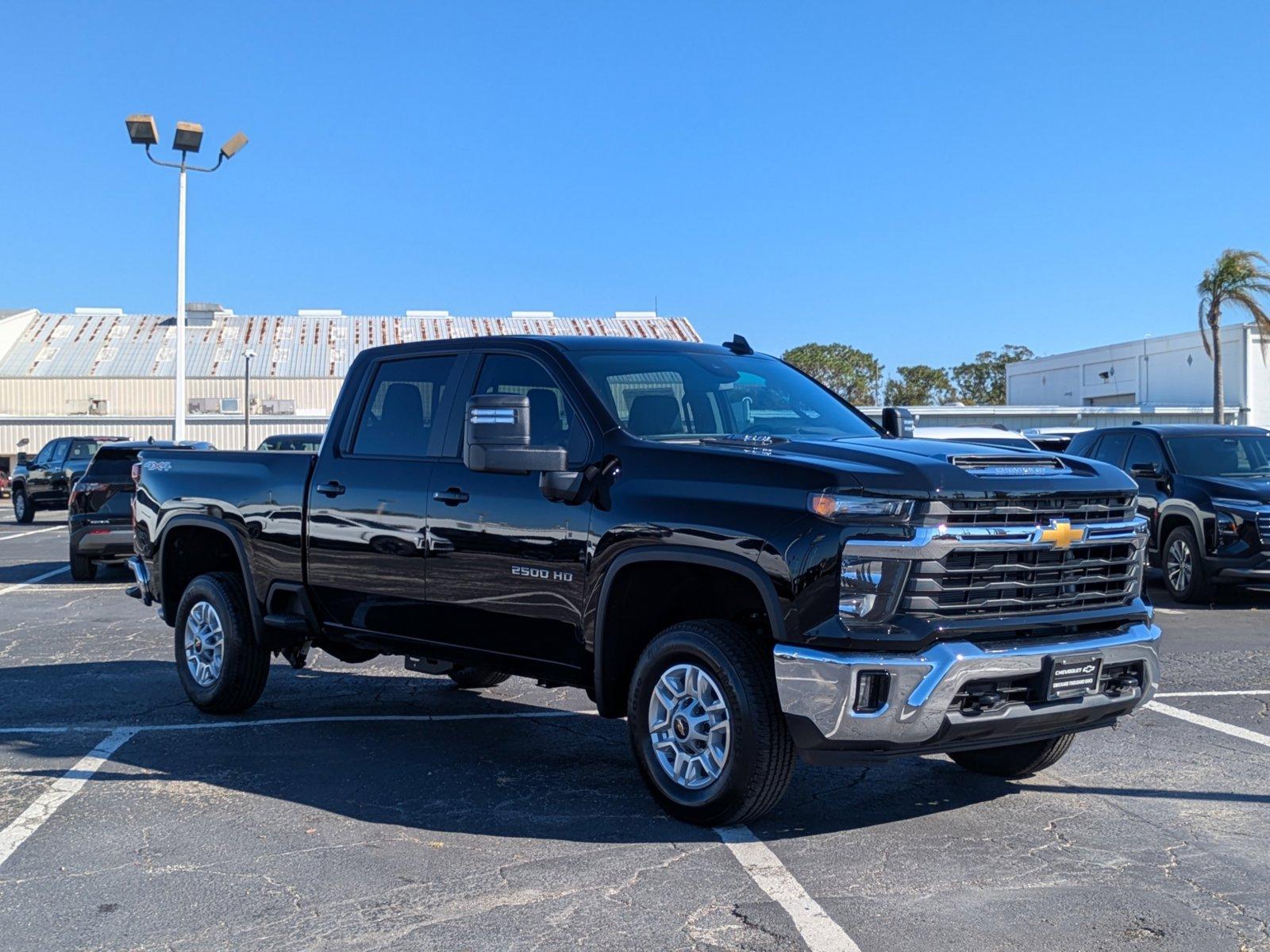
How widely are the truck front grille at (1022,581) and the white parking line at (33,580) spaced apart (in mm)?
12307

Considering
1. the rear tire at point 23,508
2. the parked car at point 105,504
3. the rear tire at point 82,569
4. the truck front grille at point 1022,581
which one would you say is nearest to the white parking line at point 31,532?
the rear tire at point 23,508

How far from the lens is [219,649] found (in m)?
7.68

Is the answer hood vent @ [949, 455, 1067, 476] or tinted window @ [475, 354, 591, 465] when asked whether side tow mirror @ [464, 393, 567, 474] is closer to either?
tinted window @ [475, 354, 591, 465]

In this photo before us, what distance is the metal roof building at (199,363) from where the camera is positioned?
44875 millimetres

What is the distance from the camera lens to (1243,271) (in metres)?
33.8

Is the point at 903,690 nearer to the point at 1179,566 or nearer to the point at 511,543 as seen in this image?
the point at 511,543

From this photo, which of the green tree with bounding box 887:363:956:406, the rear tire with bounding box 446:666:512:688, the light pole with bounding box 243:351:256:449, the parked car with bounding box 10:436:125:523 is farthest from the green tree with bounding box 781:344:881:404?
the rear tire with bounding box 446:666:512:688

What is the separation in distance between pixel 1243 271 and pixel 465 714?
3143cm

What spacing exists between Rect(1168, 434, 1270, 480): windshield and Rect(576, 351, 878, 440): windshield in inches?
310

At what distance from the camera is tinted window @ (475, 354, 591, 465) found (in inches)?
233

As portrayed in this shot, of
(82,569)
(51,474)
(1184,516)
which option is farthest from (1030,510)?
(51,474)

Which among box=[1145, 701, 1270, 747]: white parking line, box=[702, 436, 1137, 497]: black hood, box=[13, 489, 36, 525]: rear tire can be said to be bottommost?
box=[1145, 701, 1270, 747]: white parking line

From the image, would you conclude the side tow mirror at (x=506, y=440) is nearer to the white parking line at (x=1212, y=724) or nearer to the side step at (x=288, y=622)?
the side step at (x=288, y=622)

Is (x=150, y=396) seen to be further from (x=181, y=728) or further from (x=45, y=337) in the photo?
(x=181, y=728)
